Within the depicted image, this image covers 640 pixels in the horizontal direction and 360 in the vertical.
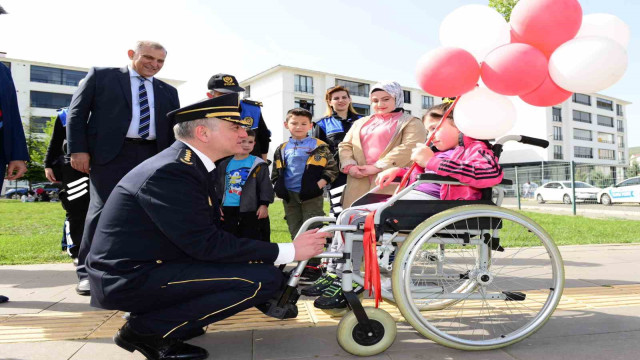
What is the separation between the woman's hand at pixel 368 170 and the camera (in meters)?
3.37

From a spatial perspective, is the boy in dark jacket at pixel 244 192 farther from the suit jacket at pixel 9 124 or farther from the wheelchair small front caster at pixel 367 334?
the wheelchair small front caster at pixel 367 334

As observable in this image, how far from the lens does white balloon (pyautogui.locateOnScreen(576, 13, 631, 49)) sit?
239 centimetres

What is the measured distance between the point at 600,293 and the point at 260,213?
9.54 ft

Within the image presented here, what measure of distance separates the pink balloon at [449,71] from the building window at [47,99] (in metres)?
53.2

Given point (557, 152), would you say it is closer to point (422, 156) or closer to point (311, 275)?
point (311, 275)

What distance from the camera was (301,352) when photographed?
86.1 inches

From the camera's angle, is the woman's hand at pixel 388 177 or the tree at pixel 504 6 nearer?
the woman's hand at pixel 388 177

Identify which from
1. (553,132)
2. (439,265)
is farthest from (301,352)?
Answer: (553,132)

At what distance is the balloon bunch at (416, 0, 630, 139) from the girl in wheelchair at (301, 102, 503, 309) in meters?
0.20

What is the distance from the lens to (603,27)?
2.39 metres

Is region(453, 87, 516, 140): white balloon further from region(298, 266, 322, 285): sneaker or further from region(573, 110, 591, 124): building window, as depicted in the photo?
region(573, 110, 591, 124): building window

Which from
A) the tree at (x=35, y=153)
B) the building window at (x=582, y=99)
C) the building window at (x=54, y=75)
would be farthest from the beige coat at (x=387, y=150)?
the building window at (x=582, y=99)

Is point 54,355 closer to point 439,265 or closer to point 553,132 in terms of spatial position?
point 439,265

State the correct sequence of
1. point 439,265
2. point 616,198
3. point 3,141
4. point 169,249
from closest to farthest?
point 169,249 → point 439,265 → point 3,141 → point 616,198
